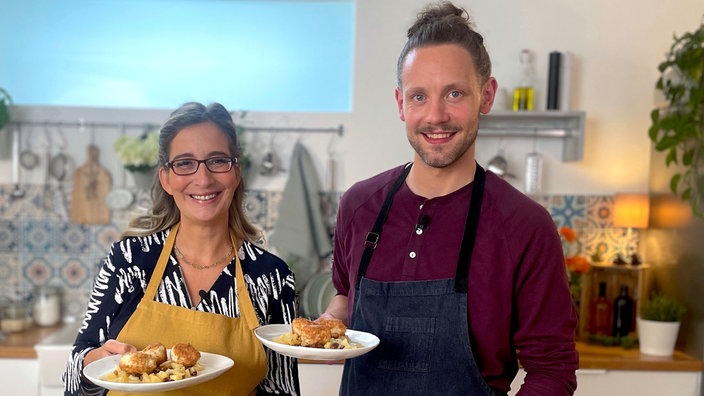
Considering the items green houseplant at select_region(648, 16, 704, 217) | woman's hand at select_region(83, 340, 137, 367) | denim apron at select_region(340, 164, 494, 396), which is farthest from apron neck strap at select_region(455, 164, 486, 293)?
green houseplant at select_region(648, 16, 704, 217)

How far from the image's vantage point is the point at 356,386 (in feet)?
4.45

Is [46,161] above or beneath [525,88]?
beneath

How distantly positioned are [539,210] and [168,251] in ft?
2.64

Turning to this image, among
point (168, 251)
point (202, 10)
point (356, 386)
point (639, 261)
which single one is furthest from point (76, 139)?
point (639, 261)

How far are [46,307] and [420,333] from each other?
6.47ft

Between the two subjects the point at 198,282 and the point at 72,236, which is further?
the point at 72,236

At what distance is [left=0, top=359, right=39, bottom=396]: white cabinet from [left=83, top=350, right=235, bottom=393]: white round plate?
1.26 metres

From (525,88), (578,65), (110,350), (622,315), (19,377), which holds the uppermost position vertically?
(578,65)

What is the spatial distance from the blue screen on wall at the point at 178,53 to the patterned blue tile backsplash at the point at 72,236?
454 mm

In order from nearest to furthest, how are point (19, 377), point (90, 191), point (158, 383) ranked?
point (158, 383)
point (19, 377)
point (90, 191)

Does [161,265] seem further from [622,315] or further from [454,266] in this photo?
[622,315]

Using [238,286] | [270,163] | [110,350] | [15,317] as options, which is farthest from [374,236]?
[15,317]

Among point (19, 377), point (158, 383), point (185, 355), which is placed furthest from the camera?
point (19, 377)

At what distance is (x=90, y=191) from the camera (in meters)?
2.78
